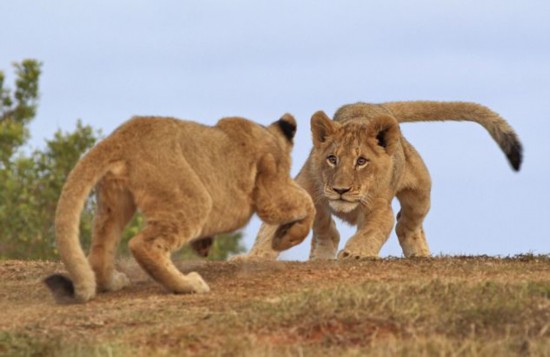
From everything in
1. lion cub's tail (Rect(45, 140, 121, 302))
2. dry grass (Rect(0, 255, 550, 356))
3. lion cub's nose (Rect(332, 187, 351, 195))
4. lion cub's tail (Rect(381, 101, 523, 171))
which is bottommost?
dry grass (Rect(0, 255, 550, 356))

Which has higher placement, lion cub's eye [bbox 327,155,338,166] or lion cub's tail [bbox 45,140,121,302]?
lion cub's eye [bbox 327,155,338,166]

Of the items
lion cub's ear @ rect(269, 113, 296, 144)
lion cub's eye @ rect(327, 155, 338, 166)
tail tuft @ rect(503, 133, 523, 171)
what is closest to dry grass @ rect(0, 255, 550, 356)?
lion cub's ear @ rect(269, 113, 296, 144)

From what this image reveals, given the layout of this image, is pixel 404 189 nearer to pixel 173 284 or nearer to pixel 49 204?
pixel 173 284

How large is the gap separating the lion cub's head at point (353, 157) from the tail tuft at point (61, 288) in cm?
340

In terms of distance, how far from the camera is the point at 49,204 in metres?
22.2

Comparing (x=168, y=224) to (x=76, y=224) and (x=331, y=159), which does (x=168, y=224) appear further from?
(x=331, y=159)

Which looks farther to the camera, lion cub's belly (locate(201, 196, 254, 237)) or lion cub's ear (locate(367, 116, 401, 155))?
lion cub's ear (locate(367, 116, 401, 155))

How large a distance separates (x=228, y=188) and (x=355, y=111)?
12.7 feet

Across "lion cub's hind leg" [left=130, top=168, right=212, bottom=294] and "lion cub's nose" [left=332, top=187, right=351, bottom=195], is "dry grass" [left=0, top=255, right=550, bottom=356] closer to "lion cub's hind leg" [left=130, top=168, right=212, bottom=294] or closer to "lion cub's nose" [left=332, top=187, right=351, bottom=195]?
"lion cub's hind leg" [left=130, top=168, right=212, bottom=294]

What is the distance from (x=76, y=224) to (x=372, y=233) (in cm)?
379

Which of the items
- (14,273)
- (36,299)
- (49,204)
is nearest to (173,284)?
(36,299)

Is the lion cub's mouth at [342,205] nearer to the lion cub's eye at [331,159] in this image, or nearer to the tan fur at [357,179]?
the tan fur at [357,179]

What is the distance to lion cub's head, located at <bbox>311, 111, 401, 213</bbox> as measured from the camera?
35.4 ft

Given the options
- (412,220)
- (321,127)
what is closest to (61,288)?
(321,127)
